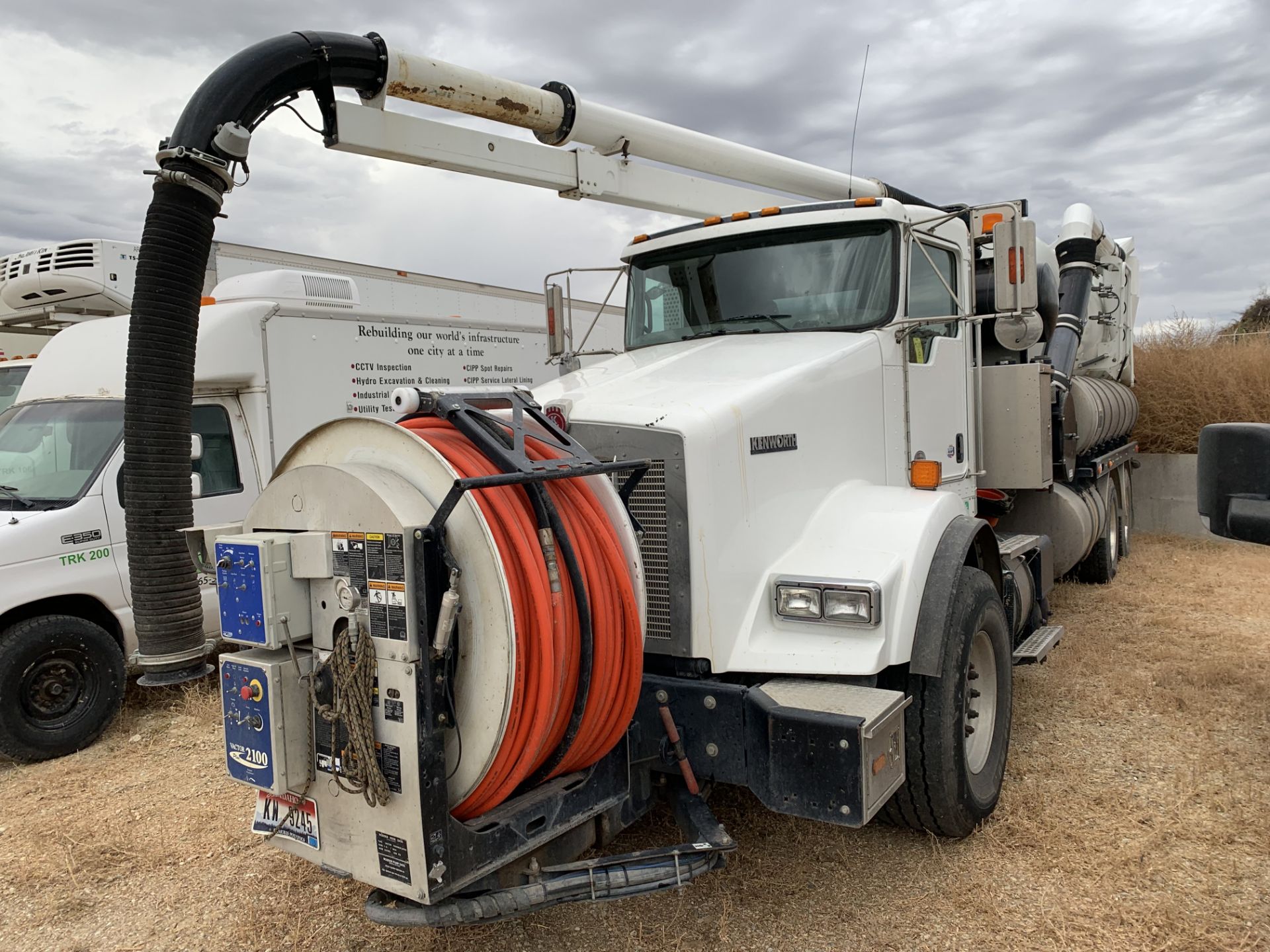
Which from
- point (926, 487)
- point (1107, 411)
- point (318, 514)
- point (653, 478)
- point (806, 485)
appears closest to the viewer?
point (318, 514)

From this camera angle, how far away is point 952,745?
357 centimetres

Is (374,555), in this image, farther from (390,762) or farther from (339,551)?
(390,762)

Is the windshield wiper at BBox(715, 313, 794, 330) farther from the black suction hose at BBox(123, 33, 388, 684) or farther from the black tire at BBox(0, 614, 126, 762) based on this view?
the black tire at BBox(0, 614, 126, 762)

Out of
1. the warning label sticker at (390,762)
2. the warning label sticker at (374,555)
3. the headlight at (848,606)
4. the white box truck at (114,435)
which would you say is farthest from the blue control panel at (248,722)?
the white box truck at (114,435)

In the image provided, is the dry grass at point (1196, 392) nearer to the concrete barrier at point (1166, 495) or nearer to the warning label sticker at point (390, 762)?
the concrete barrier at point (1166, 495)

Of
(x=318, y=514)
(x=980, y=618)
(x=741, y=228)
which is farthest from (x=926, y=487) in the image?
(x=318, y=514)

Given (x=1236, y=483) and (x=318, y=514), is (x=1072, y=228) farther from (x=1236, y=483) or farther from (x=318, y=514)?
(x=318, y=514)

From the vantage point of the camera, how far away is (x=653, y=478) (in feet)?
10.9

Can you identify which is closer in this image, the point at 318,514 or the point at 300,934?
the point at 318,514

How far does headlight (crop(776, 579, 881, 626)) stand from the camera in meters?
3.26

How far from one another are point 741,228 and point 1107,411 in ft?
18.8

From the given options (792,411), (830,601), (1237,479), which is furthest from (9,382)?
(1237,479)

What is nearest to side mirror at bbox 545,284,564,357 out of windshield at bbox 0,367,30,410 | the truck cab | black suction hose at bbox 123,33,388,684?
the truck cab

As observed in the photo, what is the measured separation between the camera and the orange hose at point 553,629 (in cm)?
259
